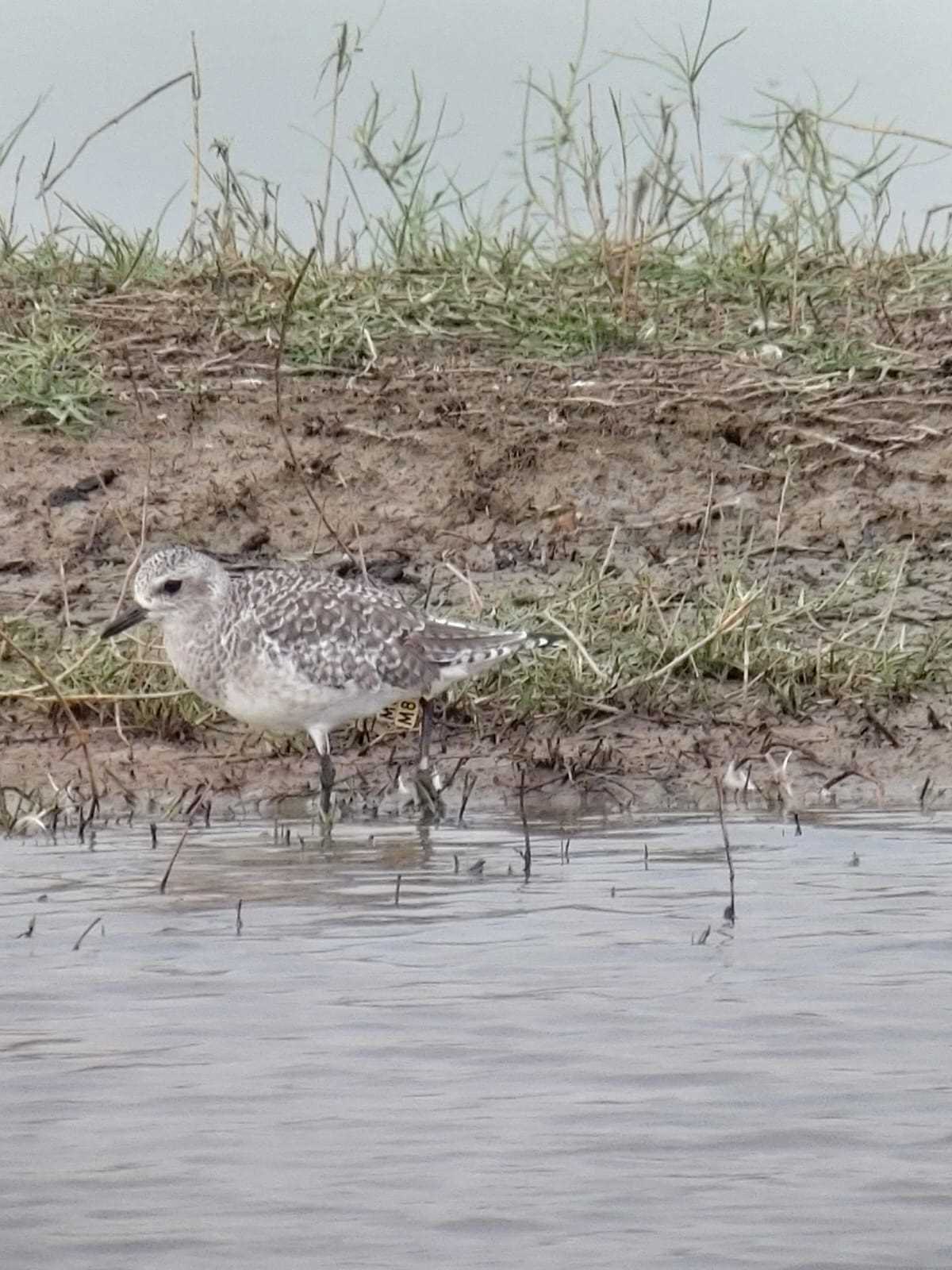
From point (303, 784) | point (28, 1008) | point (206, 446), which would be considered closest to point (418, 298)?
point (206, 446)

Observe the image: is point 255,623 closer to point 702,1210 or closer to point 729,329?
point 729,329

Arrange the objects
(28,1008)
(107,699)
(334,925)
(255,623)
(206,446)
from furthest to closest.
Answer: (206,446) → (107,699) → (255,623) → (334,925) → (28,1008)

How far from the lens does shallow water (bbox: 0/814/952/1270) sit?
4484 millimetres

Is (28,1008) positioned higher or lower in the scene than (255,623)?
lower

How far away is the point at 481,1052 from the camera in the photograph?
5668 millimetres

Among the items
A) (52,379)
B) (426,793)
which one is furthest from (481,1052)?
(52,379)

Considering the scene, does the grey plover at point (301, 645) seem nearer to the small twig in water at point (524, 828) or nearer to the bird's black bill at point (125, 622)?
the bird's black bill at point (125, 622)

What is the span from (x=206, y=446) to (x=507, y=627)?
Result: 2.02 meters

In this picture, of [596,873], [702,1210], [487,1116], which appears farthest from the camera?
[596,873]

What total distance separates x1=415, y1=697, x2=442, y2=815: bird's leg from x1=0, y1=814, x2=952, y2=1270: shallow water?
0.27 metres

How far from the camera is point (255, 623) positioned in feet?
28.4

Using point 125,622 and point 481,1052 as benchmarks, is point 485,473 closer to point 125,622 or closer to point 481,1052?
point 125,622

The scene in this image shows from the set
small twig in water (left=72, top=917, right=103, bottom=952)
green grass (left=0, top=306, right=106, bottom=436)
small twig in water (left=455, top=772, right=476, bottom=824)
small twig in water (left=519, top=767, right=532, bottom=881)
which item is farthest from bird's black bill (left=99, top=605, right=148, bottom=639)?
green grass (left=0, top=306, right=106, bottom=436)

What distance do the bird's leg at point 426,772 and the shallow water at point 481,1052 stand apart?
271 mm
